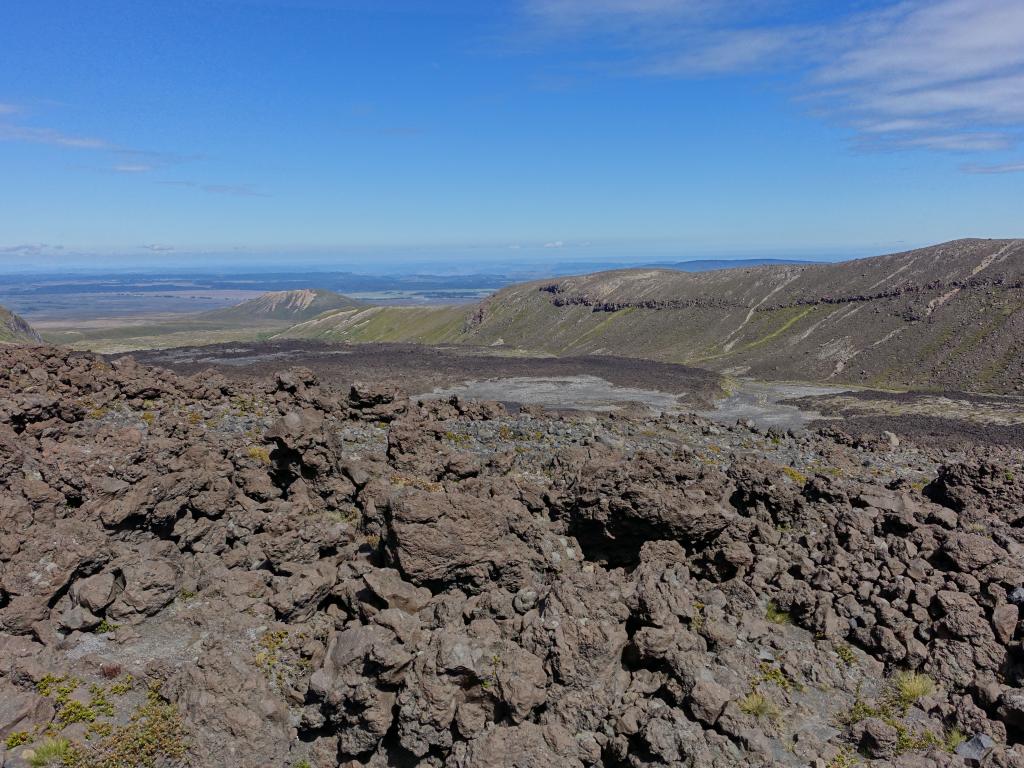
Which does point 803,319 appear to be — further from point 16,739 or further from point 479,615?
point 16,739

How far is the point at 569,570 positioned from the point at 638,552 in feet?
5.68

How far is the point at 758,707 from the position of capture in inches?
370

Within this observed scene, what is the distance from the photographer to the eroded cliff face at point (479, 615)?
350 inches

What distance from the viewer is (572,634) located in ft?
31.1

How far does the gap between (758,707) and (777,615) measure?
2794mm

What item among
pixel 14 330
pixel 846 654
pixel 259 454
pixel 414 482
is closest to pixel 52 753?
pixel 414 482

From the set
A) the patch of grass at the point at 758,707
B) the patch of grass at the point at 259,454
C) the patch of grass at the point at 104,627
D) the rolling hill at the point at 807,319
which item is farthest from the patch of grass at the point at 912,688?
the rolling hill at the point at 807,319

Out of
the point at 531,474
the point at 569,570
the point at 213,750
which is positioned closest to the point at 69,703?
the point at 213,750

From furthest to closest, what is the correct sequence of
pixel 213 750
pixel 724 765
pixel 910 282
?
pixel 910 282 → pixel 213 750 → pixel 724 765

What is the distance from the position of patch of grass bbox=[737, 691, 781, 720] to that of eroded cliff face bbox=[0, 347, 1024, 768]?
0.06m

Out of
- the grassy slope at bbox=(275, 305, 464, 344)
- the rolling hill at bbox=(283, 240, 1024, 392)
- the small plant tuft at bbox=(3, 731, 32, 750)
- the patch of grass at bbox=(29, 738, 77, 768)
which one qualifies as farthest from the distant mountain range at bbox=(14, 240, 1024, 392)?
the small plant tuft at bbox=(3, 731, 32, 750)

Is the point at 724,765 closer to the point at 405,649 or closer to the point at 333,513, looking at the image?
the point at 405,649

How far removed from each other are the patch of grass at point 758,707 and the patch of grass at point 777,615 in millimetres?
2366

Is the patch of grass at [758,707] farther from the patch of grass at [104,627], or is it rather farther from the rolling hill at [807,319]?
the rolling hill at [807,319]
